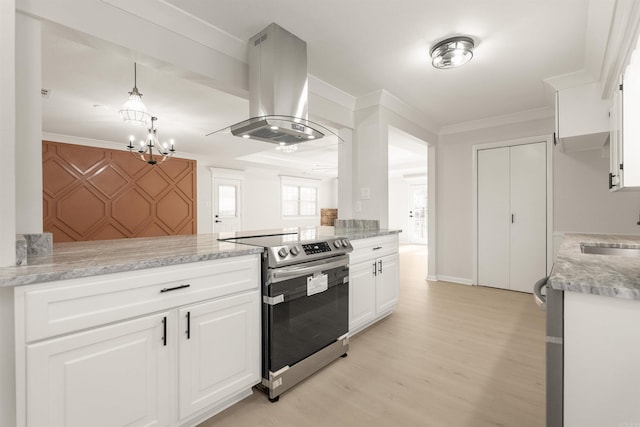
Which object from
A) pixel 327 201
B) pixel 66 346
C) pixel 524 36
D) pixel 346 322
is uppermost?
pixel 524 36

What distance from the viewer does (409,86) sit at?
3.18 m

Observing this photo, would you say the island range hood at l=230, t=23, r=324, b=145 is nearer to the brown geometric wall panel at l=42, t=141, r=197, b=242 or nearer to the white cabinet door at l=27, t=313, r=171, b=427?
the white cabinet door at l=27, t=313, r=171, b=427

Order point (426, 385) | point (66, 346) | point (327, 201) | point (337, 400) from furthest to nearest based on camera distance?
Result: point (327, 201)
point (426, 385)
point (337, 400)
point (66, 346)

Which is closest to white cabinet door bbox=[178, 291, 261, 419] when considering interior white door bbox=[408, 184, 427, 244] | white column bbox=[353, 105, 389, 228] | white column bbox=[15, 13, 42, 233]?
white column bbox=[15, 13, 42, 233]

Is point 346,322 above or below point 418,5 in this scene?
below

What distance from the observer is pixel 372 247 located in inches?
108

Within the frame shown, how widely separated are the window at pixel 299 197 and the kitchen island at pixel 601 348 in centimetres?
825

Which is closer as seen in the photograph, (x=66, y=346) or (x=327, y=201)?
(x=66, y=346)

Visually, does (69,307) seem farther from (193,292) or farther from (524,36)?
(524,36)

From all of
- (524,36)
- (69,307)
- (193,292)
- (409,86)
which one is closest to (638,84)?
(524,36)

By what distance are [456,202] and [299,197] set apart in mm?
5823

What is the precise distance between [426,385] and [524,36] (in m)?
2.68

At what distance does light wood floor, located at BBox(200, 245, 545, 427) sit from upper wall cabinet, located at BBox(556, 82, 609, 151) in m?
1.87

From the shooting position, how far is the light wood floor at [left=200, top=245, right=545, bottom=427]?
1.61 m
